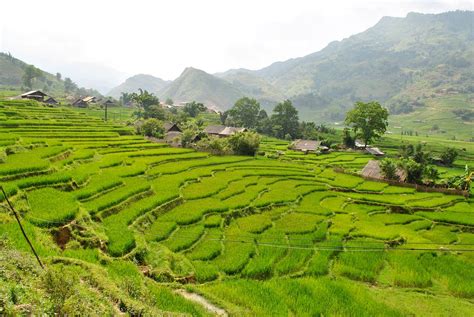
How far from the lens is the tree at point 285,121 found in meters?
84.9

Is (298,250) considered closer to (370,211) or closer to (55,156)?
(370,211)

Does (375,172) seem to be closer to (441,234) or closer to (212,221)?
(441,234)

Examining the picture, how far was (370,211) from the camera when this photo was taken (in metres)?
24.8

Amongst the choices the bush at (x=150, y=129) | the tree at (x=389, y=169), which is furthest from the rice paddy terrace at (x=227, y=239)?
the bush at (x=150, y=129)

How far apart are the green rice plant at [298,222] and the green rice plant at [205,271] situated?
6.33 meters

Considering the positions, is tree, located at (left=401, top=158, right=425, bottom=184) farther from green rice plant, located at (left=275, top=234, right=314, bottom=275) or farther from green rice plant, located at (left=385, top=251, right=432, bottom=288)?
green rice plant, located at (left=275, top=234, right=314, bottom=275)

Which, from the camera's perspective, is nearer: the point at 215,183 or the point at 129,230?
the point at 129,230

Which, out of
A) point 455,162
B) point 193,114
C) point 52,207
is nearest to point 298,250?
point 52,207

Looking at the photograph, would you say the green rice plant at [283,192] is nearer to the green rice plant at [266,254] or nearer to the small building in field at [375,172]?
the green rice plant at [266,254]

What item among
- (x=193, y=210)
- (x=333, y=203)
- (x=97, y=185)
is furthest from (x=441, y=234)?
(x=97, y=185)

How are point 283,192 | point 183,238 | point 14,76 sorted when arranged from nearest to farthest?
point 183,238 → point 283,192 → point 14,76

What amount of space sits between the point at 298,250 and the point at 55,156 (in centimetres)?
1753

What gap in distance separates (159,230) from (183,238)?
4.55ft

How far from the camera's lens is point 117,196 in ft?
59.2
